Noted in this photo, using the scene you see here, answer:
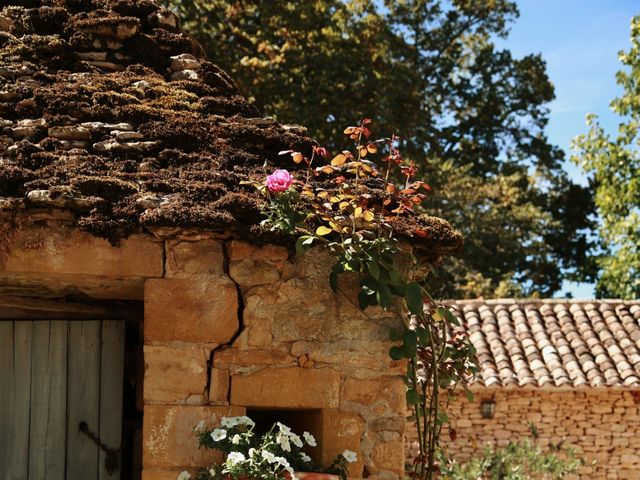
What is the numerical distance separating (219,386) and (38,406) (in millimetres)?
1131

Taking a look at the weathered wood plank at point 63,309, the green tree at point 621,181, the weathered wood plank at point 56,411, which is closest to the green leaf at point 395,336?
the weathered wood plank at point 63,309

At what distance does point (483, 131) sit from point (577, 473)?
1403 centimetres

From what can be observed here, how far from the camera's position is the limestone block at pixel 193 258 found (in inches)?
165

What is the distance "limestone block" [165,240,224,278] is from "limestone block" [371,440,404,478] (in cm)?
104

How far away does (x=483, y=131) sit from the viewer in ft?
85.5

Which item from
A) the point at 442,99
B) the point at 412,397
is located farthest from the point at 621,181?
the point at 412,397

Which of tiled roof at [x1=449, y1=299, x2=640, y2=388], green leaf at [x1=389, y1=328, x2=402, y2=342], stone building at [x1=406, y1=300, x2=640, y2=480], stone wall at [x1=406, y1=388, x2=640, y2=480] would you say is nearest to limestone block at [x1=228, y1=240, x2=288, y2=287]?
green leaf at [x1=389, y1=328, x2=402, y2=342]

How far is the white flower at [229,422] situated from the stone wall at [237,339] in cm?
11

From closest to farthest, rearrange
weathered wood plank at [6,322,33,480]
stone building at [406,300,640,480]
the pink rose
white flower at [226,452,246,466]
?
white flower at [226,452,246,466]
the pink rose
weathered wood plank at [6,322,33,480]
stone building at [406,300,640,480]

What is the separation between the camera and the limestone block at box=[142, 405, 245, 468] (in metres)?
4.09

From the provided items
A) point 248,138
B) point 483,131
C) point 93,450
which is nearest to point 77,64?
point 248,138

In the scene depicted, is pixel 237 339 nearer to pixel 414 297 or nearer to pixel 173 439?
pixel 173 439

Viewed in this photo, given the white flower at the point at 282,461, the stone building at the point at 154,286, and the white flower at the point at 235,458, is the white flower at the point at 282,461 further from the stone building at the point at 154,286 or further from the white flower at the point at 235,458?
the stone building at the point at 154,286

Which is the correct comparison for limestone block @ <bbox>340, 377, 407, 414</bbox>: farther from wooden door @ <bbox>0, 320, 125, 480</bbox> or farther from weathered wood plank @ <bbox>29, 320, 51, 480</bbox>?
weathered wood plank @ <bbox>29, 320, 51, 480</bbox>
